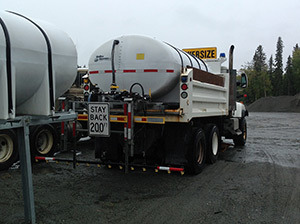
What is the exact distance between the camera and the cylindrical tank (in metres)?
6.14

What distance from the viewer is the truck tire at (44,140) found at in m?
7.54

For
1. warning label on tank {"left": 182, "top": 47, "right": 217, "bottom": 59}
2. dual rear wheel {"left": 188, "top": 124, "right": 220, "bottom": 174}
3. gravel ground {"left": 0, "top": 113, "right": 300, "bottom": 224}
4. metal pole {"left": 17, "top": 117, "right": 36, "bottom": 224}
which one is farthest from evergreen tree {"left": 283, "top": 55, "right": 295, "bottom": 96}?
metal pole {"left": 17, "top": 117, "right": 36, "bottom": 224}

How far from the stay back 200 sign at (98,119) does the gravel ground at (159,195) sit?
99 cm

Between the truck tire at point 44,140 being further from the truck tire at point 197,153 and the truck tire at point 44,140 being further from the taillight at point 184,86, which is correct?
the taillight at point 184,86

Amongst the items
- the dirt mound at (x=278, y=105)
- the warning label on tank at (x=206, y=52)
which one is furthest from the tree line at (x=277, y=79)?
the warning label on tank at (x=206, y=52)

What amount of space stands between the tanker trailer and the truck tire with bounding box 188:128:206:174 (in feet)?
9.97

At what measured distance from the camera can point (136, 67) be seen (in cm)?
627

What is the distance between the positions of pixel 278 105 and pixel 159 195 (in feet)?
186

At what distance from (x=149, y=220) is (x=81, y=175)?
8.99ft

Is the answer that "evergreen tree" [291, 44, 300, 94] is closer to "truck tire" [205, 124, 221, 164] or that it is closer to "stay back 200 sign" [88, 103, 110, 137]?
"truck tire" [205, 124, 221, 164]

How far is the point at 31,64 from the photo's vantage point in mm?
3529

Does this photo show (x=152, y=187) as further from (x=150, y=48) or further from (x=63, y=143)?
(x=150, y=48)

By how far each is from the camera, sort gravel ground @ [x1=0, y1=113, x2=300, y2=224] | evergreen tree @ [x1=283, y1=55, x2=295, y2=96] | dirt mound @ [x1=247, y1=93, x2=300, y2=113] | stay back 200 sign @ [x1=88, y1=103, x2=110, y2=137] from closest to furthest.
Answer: gravel ground @ [x1=0, y1=113, x2=300, y2=224]
stay back 200 sign @ [x1=88, y1=103, x2=110, y2=137]
dirt mound @ [x1=247, y1=93, x2=300, y2=113]
evergreen tree @ [x1=283, y1=55, x2=295, y2=96]

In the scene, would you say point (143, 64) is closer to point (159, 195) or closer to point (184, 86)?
point (184, 86)
